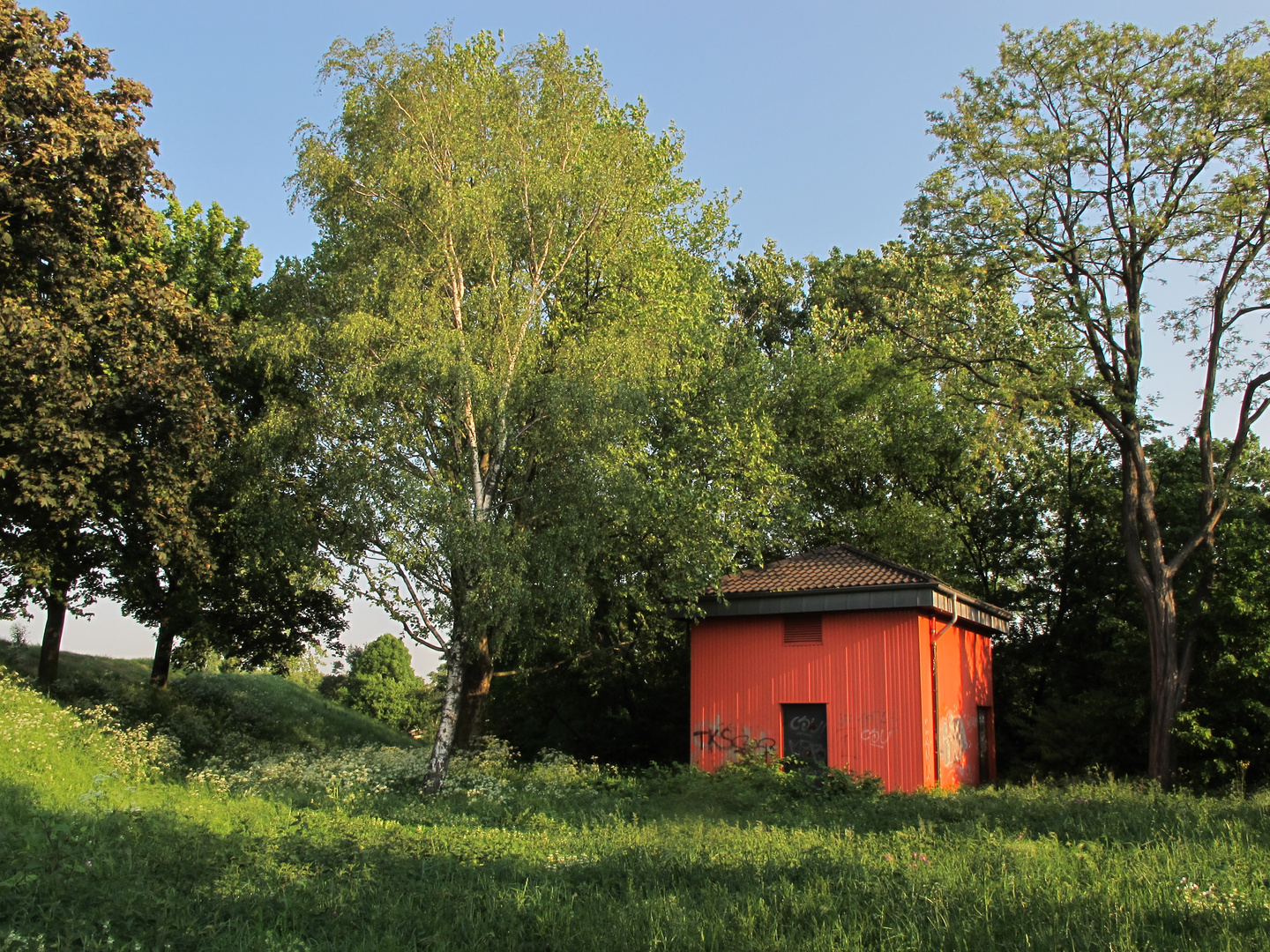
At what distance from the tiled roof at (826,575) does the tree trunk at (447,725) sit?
576cm

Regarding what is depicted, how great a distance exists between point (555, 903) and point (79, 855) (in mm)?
4523

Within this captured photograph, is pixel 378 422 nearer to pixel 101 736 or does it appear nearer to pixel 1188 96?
pixel 101 736

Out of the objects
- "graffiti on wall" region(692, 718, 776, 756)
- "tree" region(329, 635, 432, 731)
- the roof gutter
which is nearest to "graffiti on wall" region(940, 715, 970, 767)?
the roof gutter

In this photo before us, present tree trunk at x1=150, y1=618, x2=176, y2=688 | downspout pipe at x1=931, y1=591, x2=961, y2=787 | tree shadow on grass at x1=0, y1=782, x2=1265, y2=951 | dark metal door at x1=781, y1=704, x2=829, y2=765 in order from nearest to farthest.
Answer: tree shadow on grass at x1=0, y1=782, x2=1265, y2=951, downspout pipe at x1=931, y1=591, x2=961, y2=787, dark metal door at x1=781, y1=704, x2=829, y2=765, tree trunk at x1=150, y1=618, x2=176, y2=688

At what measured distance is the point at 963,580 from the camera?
83.5ft

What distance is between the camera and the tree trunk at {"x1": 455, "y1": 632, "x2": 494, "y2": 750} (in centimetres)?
1981

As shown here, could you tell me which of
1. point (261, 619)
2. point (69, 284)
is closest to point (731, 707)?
point (261, 619)

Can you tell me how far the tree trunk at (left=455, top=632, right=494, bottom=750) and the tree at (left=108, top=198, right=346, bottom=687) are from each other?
4.21 metres

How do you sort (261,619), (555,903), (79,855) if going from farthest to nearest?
(261,619) < (79,855) < (555,903)

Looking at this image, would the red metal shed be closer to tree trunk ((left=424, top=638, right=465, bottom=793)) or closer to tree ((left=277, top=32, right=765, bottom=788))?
tree ((left=277, top=32, right=765, bottom=788))

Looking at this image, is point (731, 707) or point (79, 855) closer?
point (79, 855)

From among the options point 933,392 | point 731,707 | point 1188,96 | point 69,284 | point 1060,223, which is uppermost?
point 1188,96

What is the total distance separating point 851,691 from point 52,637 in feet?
57.8

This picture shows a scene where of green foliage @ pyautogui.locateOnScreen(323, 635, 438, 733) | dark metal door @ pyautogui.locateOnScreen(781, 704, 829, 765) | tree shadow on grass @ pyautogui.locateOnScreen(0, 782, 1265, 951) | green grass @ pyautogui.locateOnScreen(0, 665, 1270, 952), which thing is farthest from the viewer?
green foliage @ pyautogui.locateOnScreen(323, 635, 438, 733)
